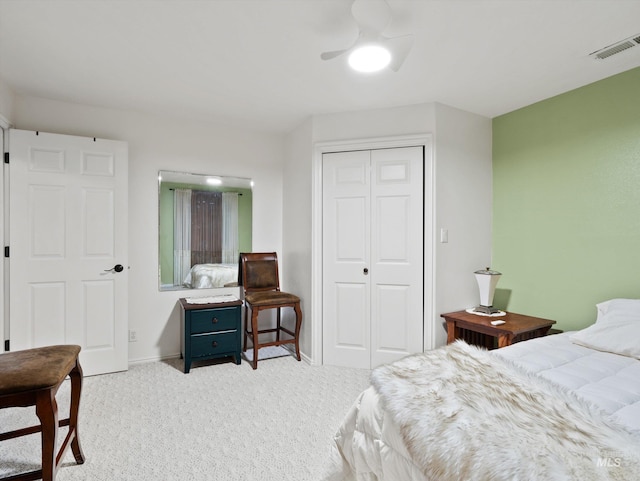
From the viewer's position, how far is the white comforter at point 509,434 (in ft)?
2.84

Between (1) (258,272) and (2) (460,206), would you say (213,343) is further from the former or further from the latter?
(2) (460,206)

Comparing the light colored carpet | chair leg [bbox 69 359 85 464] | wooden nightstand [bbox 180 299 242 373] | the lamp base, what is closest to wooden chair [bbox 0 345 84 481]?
chair leg [bbox 69 359 85 464]

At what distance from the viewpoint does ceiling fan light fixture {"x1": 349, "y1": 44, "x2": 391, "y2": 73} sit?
1893 mm

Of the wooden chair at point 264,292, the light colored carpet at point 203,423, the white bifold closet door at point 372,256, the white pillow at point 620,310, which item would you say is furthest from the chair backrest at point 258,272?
the white pillow at point 620,310

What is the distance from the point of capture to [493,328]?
2686 millimetres

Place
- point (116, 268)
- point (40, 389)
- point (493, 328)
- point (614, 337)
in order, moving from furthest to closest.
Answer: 1. point (116, 268)
2. point (493, 328)
3. point (614, 337)
4. point (40, 389)

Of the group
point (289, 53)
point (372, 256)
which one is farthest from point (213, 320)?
point (289, 53)

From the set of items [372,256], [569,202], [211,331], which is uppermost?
[569,202]

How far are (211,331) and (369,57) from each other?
8.77 ft

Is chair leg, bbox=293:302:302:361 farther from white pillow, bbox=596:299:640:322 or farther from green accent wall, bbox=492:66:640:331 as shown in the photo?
white pillow, bbox=596:299:640:322

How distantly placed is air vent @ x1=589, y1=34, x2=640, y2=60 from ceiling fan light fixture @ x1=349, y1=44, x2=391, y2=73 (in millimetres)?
1465

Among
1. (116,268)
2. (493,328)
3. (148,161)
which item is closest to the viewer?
(493,328)

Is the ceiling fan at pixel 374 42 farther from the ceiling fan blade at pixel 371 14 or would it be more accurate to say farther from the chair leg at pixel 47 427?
the chair leg at pixel 47 427

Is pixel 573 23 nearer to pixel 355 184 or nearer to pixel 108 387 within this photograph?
pixel 355 184
